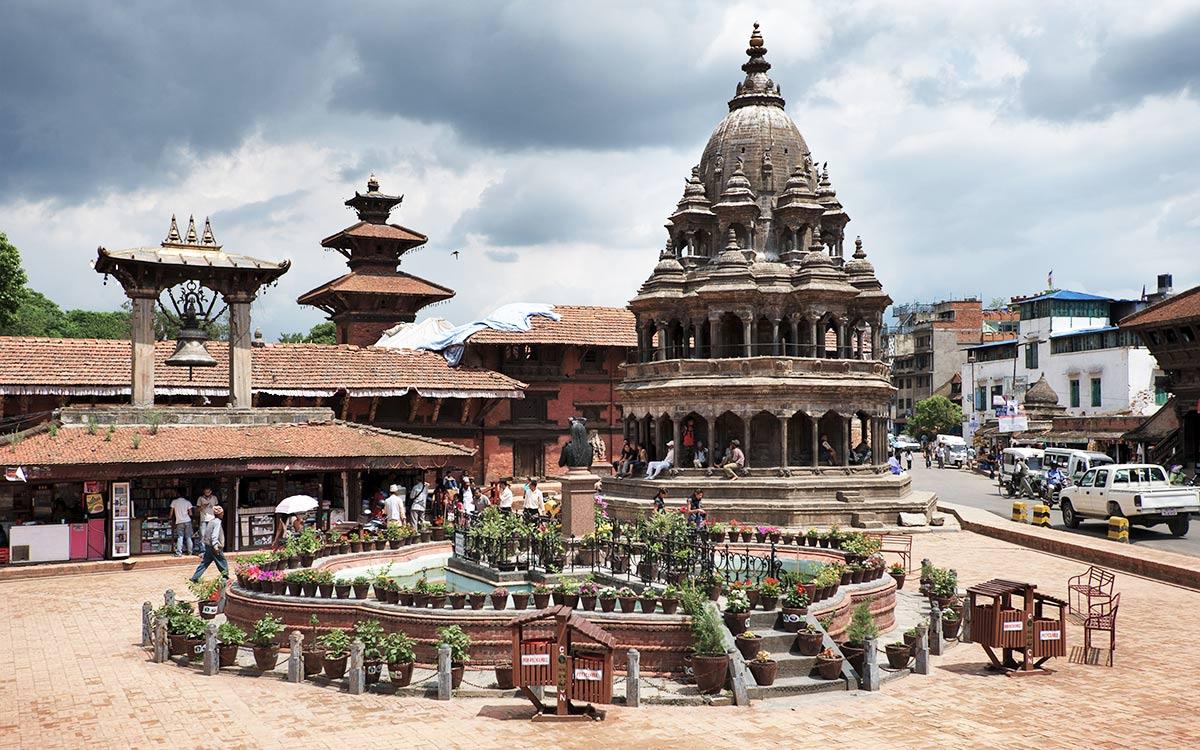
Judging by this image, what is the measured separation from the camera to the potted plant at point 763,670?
14188mm

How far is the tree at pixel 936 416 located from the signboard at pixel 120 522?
74872 mm

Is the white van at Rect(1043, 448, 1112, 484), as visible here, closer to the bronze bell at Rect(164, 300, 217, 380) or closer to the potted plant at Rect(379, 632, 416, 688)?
the bronze bell at Rect(164, 300, 217, 380)

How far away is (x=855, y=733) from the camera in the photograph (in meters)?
12.3

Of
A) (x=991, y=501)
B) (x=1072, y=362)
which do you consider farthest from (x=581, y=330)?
(x=1072, y=362)

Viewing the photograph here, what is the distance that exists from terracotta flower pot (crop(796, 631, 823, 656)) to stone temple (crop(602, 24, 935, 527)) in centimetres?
1853

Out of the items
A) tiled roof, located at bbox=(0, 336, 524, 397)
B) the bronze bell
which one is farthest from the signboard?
tiled roof, located at bbox=(0, 336, 524, 397)

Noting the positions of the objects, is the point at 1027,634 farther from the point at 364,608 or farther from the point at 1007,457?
the point at 1007,457

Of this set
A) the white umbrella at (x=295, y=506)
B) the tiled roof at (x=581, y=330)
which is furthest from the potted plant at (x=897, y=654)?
the tiled roof at (x=581, y=330)

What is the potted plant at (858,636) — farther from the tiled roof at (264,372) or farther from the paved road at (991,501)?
the tiled roof at (264,372)

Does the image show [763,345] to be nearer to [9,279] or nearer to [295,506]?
[295,506]

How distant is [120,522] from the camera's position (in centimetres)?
2573

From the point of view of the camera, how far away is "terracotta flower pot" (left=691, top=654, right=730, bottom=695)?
14.0m

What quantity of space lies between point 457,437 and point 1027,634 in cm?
2916

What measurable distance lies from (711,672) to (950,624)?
596 cm
